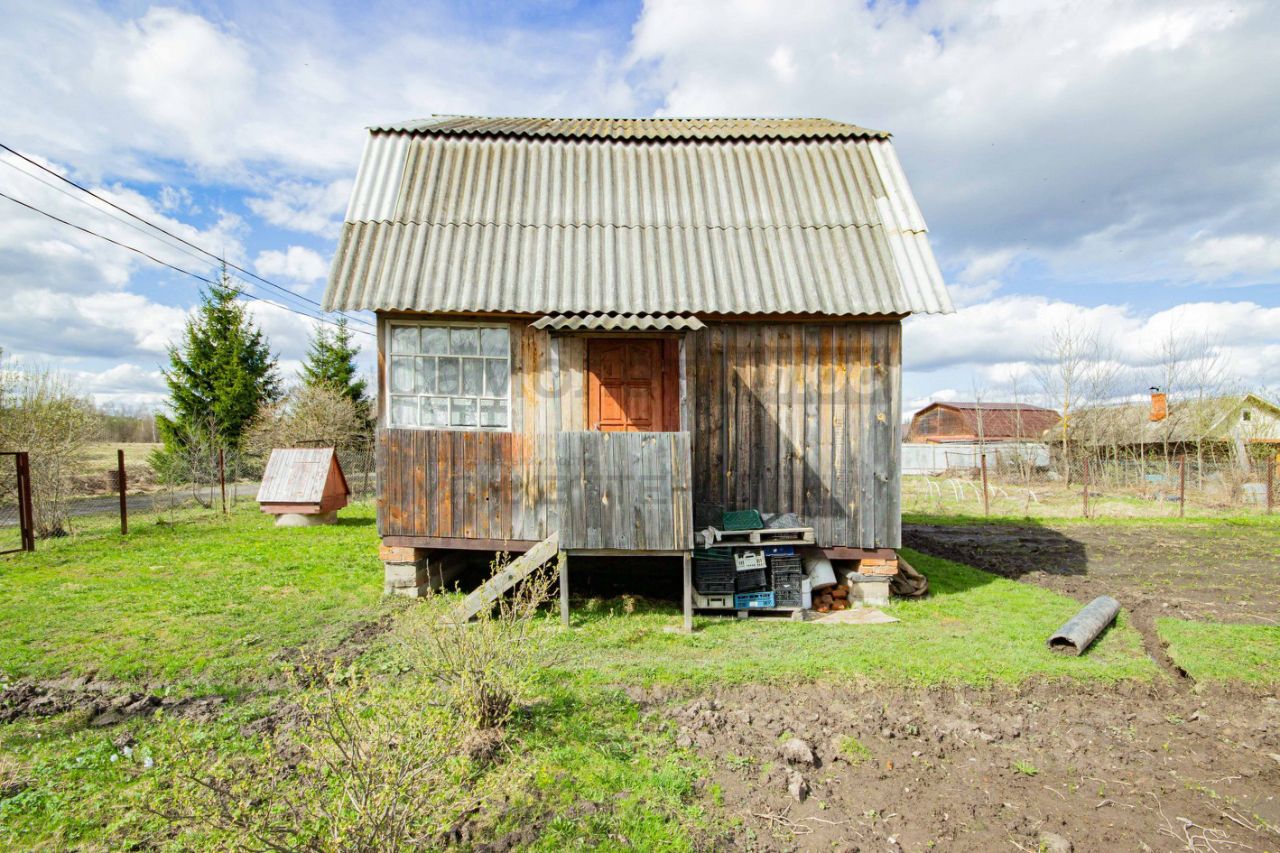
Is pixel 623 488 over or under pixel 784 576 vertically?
over

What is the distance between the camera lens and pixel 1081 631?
6.05 metres

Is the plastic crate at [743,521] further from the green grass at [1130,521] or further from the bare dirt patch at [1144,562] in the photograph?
the green grass at [1130,521]

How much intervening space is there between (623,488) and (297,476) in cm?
1032

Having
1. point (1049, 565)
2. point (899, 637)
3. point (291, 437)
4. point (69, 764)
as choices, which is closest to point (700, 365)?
point (899, 637)

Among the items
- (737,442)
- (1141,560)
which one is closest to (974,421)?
(1141,560)

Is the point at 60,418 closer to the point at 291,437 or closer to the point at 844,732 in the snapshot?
the point at 291,437

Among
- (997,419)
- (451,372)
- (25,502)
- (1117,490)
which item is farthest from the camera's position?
(997,419)

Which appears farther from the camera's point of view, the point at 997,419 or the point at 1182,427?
the point at 997,419

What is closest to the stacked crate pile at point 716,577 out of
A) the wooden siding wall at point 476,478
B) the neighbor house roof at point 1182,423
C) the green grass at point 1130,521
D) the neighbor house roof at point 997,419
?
the wooden siding wall at point 476,478

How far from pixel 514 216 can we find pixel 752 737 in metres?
6.96

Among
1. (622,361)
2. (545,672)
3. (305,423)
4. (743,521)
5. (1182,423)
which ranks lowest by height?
(545,672)

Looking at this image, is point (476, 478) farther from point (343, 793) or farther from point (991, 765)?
point (991, 765)

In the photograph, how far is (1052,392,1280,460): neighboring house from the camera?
23.1 m

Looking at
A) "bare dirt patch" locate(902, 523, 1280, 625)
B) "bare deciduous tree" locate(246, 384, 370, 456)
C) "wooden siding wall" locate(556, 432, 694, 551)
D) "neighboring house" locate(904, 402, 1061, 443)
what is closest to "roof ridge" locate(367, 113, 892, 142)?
"wooden siding wall" locate(556, 432, 694, 551)
